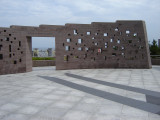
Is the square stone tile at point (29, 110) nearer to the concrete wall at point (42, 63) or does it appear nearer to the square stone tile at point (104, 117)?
the square stone tile at point (104, 117)

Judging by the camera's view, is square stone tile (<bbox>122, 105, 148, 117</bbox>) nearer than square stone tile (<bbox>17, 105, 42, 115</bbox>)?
Yes

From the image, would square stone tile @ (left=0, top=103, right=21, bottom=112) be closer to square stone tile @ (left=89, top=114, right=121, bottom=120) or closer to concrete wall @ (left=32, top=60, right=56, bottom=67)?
square stone tile @ (left=89, top=114, right=121, bottom=120)

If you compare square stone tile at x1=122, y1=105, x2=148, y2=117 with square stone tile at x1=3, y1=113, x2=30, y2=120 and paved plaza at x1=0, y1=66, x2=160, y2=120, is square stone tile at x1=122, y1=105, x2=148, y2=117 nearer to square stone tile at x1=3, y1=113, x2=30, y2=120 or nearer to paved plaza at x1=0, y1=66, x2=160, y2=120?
paved plaza at x1=0, y1=66, x2=160, y2=120

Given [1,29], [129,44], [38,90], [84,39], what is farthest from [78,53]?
[38,90]

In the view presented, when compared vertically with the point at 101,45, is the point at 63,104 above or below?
below

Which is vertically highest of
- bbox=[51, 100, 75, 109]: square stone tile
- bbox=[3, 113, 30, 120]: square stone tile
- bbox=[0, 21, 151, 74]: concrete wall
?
bbox=[0, 21, 151, 74]: concrete wall

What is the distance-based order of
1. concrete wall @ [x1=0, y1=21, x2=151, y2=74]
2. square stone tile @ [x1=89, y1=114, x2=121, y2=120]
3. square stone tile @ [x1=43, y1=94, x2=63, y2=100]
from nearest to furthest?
square stone tile @ [x1=89, y1=114, x2=121, y2=120] < square stone tile @ [x1=43, y1=94, x2=63, y2=100] < concrete wall @ [x1=0, y1=21, x2=151, y2=74]

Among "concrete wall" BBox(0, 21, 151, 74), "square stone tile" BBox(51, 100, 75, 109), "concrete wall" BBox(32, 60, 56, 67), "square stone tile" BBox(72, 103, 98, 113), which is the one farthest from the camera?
"concrete wall" BBox(32, 60, 56, 67)

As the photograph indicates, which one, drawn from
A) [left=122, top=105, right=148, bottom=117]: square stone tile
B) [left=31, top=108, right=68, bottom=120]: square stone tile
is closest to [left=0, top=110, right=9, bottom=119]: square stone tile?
[left=31, top=108, right=68, bottom=120]: square stone tile

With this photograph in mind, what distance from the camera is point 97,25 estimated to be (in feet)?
51.5

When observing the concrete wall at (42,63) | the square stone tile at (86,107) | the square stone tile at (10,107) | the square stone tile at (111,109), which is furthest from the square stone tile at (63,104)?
the concrete wall at (42,63)

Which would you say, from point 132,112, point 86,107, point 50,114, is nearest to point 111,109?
point 132,112

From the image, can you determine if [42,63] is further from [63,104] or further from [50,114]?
[50,114]

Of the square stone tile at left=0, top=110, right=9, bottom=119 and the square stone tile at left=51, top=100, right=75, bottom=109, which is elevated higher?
the square stone tile at left=51, top=100, right=75, bottom=109
